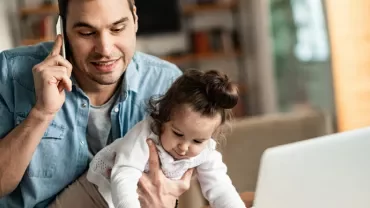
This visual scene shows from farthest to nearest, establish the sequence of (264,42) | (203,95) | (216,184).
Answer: (264,42), (216,184), (203,95)

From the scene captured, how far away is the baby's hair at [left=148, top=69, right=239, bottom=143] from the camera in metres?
1.11

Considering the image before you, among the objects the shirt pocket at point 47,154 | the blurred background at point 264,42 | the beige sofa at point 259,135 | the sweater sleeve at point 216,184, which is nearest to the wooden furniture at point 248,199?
the sweater sleeve at point 216,184

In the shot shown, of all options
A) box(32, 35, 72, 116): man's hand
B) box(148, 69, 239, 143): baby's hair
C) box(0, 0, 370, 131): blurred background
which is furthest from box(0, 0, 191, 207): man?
box(0, 0, 370, 131): blurred background

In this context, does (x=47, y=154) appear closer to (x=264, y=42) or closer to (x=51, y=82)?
(x=51, y=82)

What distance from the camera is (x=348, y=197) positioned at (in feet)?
2.98

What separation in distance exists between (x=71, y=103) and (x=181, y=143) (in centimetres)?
30

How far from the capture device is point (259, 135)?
7.22 ft

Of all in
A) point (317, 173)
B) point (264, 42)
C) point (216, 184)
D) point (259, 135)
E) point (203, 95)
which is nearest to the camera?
point (317, 173)

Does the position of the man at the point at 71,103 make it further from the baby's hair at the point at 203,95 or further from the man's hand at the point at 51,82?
the baby's hair at the point at 203,95

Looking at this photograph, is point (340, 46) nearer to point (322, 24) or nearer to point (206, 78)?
point (322, 24)

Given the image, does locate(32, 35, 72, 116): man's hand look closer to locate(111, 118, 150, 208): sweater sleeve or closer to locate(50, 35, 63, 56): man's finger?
locate(50, 35, 63, 56): man's finger

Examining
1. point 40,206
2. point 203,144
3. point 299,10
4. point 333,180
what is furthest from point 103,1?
point 299,10

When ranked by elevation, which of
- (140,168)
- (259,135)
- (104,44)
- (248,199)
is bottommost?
(259,135)

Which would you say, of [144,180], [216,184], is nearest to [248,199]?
[216,184]
